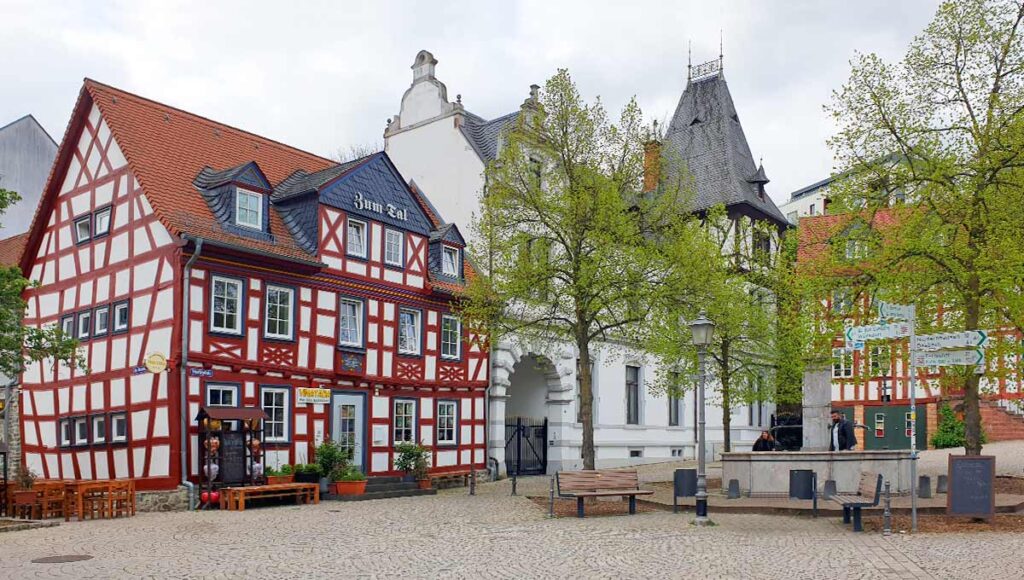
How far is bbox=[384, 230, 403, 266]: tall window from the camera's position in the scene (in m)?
27.5

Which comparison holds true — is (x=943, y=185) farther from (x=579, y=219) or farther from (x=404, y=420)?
(x=404, y=420)

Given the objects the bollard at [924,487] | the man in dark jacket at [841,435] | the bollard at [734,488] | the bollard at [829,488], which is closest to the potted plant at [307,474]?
the bollard at [734,488]

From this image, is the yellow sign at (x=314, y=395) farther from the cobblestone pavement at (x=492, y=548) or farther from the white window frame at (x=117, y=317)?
the cobblestone pavement at (x=492, y=548)

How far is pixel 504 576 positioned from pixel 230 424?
12122mm

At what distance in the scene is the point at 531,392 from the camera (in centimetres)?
3409

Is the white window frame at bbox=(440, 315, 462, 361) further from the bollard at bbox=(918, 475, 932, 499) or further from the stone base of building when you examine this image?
the bollard at bbox=(918, 475, 932, 499)

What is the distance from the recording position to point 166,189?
23594mm

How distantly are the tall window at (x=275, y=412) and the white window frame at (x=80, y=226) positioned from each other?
6.01 metres

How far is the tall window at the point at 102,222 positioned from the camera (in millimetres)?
24719

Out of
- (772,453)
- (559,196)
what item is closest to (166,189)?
(559,196)

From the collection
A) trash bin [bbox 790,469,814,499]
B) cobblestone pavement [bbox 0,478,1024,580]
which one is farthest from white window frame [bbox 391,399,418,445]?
trash bin [bbox 790,469,814,499]

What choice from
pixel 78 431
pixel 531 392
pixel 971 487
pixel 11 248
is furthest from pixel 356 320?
pixel 971 487

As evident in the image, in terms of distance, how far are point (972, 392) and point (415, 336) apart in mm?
13600

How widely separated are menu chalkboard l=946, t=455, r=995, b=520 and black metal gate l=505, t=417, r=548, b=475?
17396 millimetres
